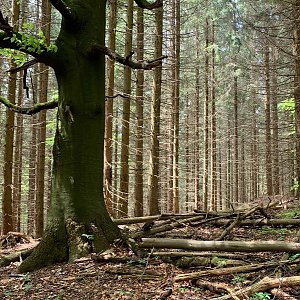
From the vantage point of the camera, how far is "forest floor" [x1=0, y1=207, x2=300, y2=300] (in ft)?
12.8

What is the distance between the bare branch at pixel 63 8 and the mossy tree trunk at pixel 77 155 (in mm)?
205

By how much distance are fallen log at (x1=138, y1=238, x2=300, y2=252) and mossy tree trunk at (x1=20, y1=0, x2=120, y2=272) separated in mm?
752

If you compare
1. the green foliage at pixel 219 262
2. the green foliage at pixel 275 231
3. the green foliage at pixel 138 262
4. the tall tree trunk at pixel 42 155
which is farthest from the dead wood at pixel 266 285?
the tall tree trunk at pixel 42 155

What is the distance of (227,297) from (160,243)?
1715 millimetres

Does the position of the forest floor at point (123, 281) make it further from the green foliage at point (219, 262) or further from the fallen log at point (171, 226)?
the fallen log at point (171, 226)

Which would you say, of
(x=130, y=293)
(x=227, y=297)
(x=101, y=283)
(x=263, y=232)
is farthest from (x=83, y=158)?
(x=263, y=232)

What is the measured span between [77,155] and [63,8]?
6.98 ft

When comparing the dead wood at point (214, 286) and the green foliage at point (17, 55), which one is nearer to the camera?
the dead wood at point (214, 286)

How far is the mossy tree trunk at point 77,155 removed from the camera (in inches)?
214

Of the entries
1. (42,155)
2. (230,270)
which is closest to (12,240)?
(42,155)

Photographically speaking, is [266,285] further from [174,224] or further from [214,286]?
[174,224]

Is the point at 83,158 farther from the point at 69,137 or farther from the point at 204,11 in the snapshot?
the point at 204,11

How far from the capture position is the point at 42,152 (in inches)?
550

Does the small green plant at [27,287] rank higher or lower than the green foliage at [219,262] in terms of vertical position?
lower
